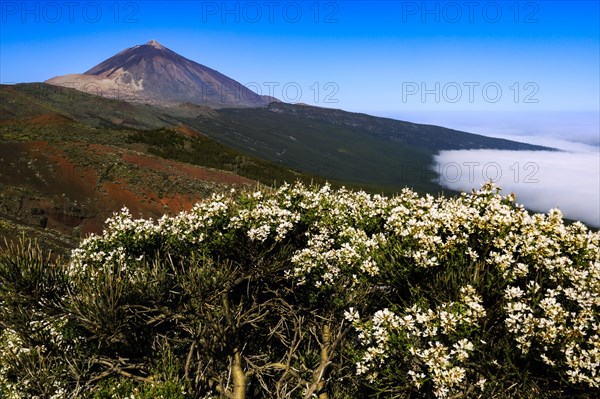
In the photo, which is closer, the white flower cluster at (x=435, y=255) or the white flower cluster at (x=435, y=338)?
the white flower cluster at (x=435, y=338)

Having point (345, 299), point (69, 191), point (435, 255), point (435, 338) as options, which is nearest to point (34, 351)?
point (345, 299)

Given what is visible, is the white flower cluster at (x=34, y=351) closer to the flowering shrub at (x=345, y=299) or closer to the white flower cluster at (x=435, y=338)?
the flowering shrub at (x=345, y=299)

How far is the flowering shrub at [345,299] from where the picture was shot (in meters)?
8.65

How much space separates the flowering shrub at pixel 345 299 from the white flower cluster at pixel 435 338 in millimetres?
35

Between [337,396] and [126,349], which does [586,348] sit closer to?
[337,396]

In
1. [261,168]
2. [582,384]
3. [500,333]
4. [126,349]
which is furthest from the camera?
[261,168]

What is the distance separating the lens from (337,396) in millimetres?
12734

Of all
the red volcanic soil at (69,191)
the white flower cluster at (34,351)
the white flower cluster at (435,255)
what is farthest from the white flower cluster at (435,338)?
the red volcanic soil at (69,191)

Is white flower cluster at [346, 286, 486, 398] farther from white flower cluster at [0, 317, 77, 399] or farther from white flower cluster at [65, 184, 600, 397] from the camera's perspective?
white flower cluster at [0, 317, 77, 399]

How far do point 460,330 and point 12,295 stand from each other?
1142 cm

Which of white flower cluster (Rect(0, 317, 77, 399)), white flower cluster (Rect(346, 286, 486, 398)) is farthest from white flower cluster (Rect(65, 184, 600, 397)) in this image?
white flower cluster (Rect(0, 317, 77, 399))

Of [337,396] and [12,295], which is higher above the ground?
[12,295]

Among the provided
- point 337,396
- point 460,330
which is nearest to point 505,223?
point 460,330

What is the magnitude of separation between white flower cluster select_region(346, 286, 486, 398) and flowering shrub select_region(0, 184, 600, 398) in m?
0.03
